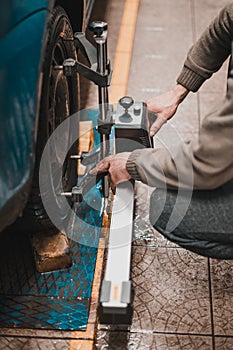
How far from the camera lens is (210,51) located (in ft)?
7.59

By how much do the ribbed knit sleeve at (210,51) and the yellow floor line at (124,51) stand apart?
1.13 metres

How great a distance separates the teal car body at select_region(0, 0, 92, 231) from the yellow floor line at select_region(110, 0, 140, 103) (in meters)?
1.77

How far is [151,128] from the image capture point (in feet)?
7.75

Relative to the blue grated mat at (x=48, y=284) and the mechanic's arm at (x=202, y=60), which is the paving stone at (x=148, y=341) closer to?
the blue grated mat at (x=48, y=284)

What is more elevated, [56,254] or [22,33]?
[22,33]

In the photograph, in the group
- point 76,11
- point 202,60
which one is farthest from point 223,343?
point 76,11

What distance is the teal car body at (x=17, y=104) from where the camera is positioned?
1.66 metres

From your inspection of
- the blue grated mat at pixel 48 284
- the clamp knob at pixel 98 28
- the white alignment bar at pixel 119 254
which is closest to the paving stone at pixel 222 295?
the blue grated mat at pixel 48 284

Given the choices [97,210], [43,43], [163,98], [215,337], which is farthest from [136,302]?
[43,43]

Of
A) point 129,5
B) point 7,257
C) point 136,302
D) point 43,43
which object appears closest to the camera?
point 43,43

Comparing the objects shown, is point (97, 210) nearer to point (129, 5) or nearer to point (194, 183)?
point (194, 183)

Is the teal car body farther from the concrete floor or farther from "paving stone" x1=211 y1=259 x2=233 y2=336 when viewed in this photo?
"paving stone" x1=211 y1=259 x2=233 y2=336

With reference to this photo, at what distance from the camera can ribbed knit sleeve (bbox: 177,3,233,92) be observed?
2.21 metres

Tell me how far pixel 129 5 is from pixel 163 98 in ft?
8.49
